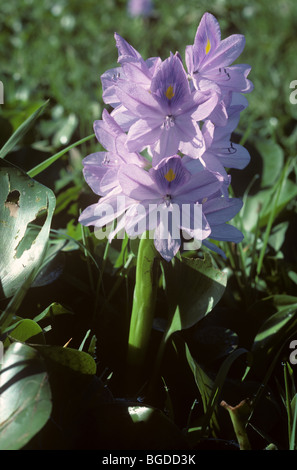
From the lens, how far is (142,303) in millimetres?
890

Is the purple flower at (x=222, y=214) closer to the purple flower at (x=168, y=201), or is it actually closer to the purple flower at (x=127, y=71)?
the purple flower at (x=168, y=201)

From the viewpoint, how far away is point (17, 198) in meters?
0.92

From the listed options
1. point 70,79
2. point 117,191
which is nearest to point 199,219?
point 117,191

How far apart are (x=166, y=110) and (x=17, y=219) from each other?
1.05 feet

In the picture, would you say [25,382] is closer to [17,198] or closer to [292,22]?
[17,198]

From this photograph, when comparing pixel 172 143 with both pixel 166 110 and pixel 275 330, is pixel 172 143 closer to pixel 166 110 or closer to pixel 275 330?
pixel 166 110

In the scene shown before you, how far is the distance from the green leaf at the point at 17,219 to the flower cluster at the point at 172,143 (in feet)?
0.32

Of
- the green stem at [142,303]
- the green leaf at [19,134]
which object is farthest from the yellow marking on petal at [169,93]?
the green leaf at [19,134]

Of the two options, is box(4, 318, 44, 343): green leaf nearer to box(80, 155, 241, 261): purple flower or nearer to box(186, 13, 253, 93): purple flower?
box(80, 155, 241, 261): purple flower

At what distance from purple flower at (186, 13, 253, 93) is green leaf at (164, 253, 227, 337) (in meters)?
0.29

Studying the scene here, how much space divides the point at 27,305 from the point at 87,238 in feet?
0.60

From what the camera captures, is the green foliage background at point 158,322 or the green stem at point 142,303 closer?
the green foliage background at point 158,322

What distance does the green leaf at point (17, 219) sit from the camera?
0.86m

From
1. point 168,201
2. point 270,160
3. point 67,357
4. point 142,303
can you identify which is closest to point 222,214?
point 168,201
